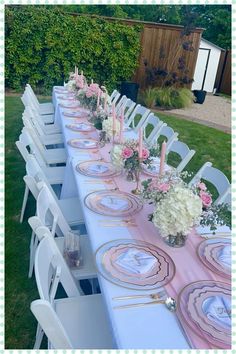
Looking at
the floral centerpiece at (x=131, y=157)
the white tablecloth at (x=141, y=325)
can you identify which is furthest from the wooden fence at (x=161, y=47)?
the white tablecloth at (x=141, y=325)

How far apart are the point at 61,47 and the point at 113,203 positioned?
8.35 metres

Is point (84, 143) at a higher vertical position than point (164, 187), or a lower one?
lower

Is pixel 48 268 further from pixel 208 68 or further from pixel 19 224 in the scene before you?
pixel 208 68

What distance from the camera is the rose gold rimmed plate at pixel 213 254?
5.32 ft

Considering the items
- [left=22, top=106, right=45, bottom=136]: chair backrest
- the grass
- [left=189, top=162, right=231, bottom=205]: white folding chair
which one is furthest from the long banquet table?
[left=22, top=106, right=45, bottom=136]: chair backrest

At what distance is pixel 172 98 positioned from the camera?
956 cm

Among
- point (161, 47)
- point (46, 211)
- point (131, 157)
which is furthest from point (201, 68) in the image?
point (46, 211)

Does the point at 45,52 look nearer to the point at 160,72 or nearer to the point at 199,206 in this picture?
the point at 160,72

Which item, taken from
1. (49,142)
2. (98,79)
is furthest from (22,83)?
(49,142)

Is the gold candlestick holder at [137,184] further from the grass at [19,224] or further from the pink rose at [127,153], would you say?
the grass at [19,224]

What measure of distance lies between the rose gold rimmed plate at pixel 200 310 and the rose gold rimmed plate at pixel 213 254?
3.7 inches

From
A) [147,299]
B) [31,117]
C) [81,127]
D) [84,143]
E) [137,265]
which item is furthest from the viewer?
[31,117]

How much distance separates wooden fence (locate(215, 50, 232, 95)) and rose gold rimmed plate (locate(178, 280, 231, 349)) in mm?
14580

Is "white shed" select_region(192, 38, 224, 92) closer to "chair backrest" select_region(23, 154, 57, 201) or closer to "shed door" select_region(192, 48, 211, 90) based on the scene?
"shed door" select_region(192, 48, 211, 90)
